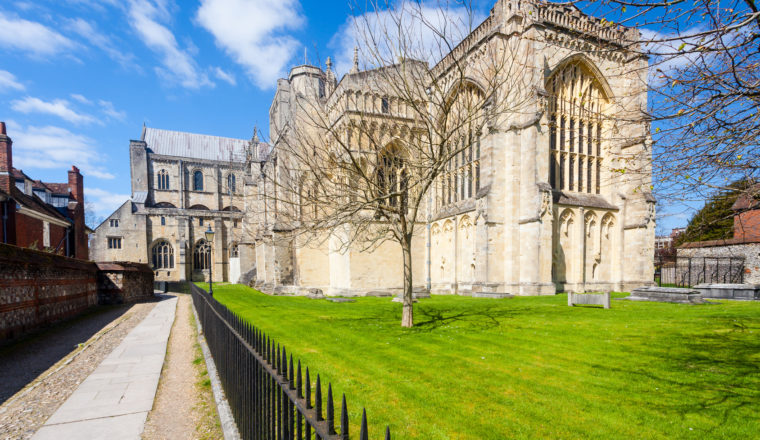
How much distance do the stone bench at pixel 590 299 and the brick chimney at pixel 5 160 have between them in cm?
2378

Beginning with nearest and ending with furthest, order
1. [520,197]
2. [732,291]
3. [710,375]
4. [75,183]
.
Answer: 1. [710,375]
2. [732,291]
3. [520,197]
4. [75,183]

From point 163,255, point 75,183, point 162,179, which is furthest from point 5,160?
point 162,179

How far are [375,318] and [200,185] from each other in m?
42.9

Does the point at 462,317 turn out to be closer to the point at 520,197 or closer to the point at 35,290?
the point at 520,197

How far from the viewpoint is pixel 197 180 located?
1794 inches

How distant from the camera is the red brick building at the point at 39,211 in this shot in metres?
15.2

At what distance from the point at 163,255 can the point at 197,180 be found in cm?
1092

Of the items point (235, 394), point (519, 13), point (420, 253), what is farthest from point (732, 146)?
point (420, 253)

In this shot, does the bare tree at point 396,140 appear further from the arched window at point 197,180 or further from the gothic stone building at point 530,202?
the arched window at point 197,180

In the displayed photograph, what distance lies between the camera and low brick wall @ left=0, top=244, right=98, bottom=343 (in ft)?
28.0

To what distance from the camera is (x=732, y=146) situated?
4.17 meters

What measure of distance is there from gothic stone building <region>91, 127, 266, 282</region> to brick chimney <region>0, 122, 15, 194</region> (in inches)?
722

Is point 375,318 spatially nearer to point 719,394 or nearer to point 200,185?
point 719,394

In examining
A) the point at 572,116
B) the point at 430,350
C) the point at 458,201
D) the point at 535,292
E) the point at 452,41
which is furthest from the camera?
the point at 458,201
